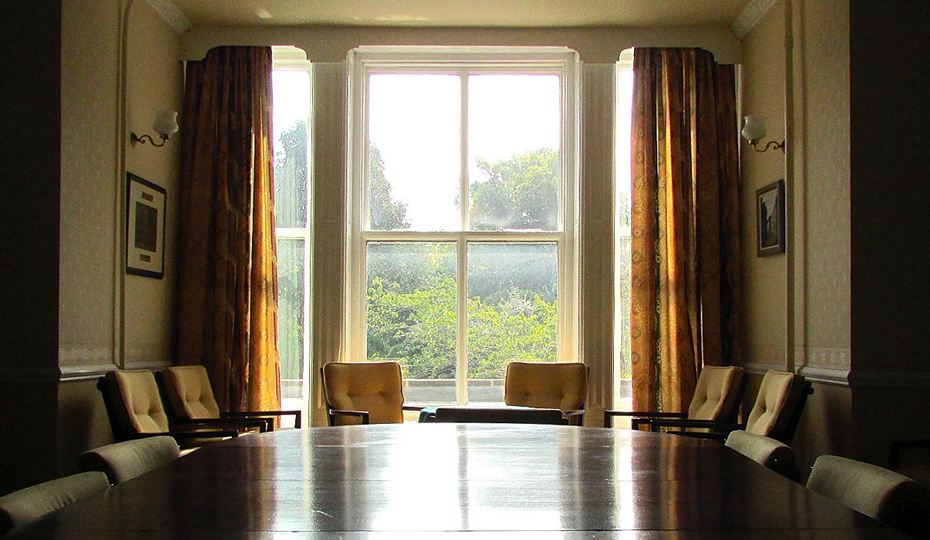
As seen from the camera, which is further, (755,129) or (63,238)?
(755,129)

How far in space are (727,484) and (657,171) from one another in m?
4.52

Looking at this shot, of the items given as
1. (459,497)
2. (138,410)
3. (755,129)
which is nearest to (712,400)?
(755,129)

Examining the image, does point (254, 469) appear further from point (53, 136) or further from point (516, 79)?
point (516, 79)

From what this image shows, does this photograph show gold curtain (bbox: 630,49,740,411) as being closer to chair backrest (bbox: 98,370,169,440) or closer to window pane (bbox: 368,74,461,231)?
window pane (bbox: 368,74,461,231)

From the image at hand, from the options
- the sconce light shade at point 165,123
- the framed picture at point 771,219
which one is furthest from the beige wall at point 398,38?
the framed picture at point 771,219

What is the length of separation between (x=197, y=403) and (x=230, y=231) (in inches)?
53.5

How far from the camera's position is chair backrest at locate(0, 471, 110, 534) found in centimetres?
166

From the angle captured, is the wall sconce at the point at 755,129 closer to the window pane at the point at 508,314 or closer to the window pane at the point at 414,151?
the window pane at the point at 508,314

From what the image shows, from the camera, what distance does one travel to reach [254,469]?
230cm

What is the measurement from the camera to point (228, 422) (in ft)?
16.7

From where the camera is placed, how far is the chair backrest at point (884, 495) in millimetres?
1745

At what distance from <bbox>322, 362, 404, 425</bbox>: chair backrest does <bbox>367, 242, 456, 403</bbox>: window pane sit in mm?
555

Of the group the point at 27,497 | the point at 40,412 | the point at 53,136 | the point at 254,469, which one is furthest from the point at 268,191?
the point at 27,497

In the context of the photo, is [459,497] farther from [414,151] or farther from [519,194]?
[414,151]
